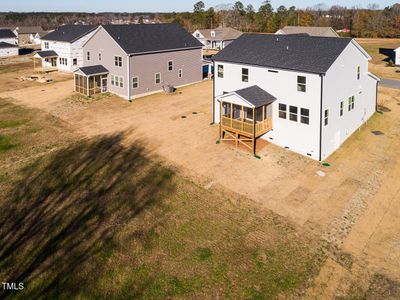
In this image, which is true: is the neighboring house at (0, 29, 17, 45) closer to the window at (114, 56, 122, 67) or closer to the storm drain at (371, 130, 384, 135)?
the window at (114, 56, 122, 67)

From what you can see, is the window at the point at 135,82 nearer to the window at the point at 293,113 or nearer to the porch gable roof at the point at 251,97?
the porch gable roof at the point at 251,97

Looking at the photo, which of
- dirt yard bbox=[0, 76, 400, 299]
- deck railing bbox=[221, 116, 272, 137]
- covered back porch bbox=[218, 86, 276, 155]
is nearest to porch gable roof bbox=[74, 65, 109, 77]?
dirt yard bbox=[0, 76, 400, 299]

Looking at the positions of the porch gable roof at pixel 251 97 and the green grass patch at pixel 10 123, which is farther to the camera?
the green grass patch at pixel 10 123

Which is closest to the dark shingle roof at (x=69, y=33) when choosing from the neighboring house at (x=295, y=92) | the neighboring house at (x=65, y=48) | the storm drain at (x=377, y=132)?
the neighboring house at (x=65, y=48)

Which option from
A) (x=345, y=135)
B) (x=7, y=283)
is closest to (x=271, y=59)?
(x=345, y=135)

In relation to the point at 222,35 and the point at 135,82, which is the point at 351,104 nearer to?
the point at 135,82

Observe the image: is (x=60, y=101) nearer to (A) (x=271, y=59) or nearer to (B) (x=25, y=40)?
(A) (x=271, y=59)
